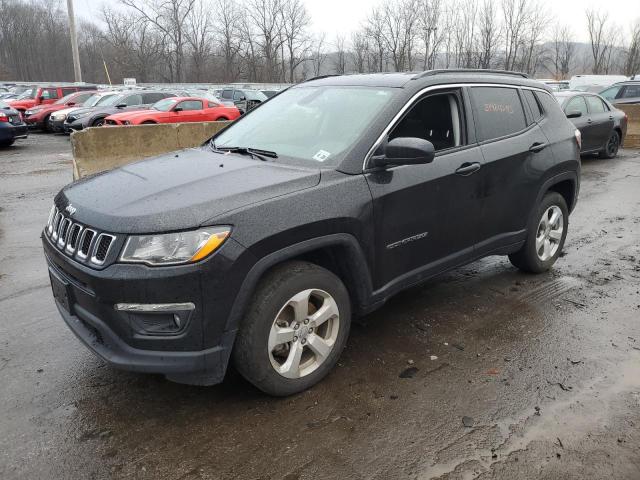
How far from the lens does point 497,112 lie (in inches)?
171

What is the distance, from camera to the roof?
3.77 meters

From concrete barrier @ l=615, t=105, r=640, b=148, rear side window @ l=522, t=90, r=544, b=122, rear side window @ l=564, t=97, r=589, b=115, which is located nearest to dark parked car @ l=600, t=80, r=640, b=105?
concrete barrier @ l=615, t=105, r=640, b=148

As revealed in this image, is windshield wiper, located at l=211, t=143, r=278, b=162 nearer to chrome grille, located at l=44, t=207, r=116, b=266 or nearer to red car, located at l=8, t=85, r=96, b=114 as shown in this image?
chrome grille, located at l=44, t=207, r=116, b=266

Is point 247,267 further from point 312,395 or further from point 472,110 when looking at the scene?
point 472,110

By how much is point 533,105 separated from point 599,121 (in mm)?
8609

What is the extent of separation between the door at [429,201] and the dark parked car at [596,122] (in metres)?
8.46

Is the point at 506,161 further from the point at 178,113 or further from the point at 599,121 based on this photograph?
the point at 178,113

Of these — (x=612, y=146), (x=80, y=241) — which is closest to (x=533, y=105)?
(x=80, y=241)

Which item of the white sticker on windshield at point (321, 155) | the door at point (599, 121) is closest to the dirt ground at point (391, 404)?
the white sticker on windshield at point (321, 155)

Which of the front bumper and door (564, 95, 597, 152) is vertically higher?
door (564, 95, 597, 152)

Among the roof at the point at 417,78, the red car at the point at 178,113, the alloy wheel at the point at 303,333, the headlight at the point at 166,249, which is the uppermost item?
the roof at the point at 417,78

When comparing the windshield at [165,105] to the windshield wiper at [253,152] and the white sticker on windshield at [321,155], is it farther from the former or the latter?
the white sticker on windshield at [321,155]

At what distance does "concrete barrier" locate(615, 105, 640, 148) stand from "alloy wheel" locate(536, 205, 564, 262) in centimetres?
1279

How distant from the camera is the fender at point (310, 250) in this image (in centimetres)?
273
